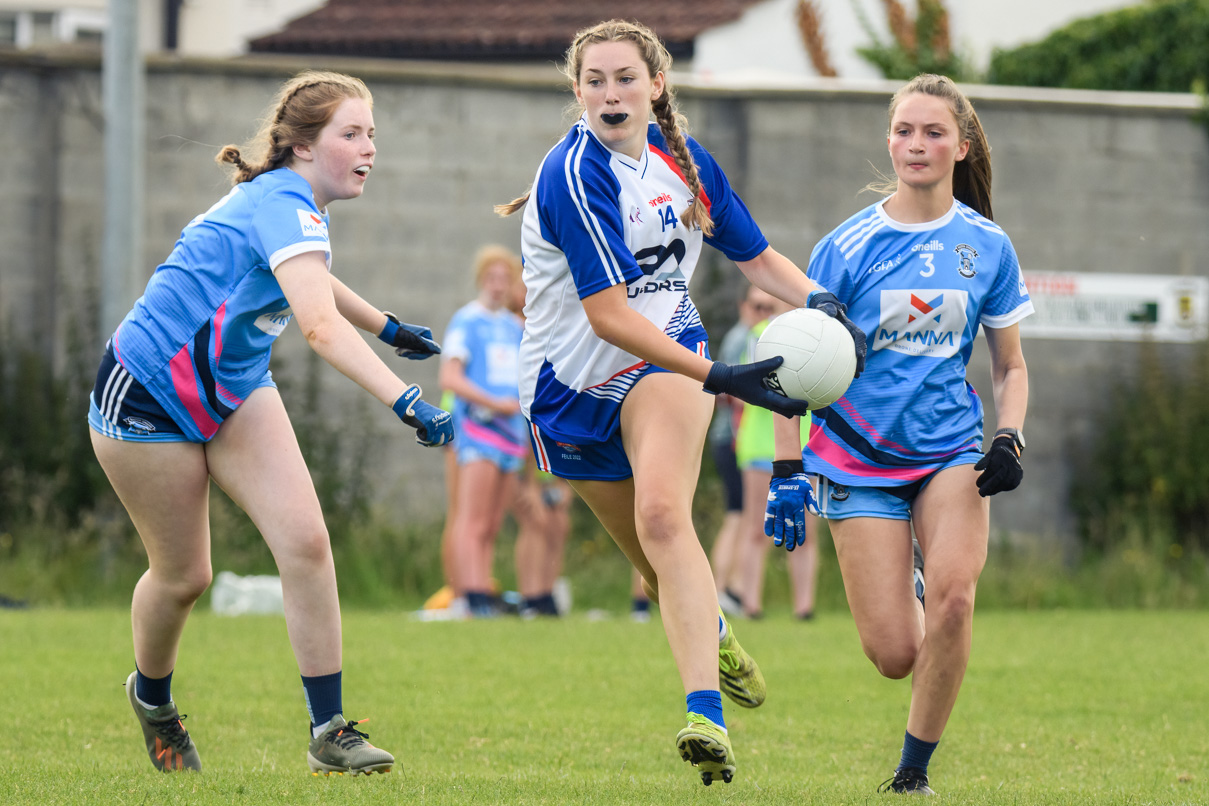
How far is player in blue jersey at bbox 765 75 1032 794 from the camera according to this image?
15.6ft

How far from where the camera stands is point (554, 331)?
4844 millimetres

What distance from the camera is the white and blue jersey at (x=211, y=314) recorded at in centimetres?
461

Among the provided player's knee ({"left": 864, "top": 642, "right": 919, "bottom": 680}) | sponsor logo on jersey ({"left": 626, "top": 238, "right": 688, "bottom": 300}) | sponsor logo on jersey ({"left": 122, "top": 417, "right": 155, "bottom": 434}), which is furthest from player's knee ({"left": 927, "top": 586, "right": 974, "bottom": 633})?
sponsor logo on jersey ({"left": 122, "top": 417, "right": 155, "bottom": 434})

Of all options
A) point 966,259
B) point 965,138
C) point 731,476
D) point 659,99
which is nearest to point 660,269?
point 659,99

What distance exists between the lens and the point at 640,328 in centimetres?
446

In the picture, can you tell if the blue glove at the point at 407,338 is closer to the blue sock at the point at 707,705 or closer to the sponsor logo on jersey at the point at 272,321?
the sponsor logo on jersey at the point at 272,321

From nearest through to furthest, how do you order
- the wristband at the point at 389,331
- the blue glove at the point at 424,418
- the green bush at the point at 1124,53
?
1. the blue glove at the point at 424,418
2. the wristband at the point at 389,331
3. the green bush at the point at 1124,53

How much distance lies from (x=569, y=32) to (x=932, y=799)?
16.7 meters

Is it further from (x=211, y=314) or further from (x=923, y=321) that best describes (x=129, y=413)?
(x=923, y=321)

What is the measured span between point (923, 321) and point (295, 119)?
83.9 inches

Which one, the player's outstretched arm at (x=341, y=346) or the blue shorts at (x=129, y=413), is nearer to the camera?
the player's outstretched arm at (x=341, y=346)

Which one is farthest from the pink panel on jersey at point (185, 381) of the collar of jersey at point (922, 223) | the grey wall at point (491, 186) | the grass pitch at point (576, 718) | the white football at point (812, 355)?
the grey wall at point (491, 186)

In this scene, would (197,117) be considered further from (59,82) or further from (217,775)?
(217,775)

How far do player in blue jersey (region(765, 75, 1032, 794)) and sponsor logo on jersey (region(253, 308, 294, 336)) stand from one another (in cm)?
167
